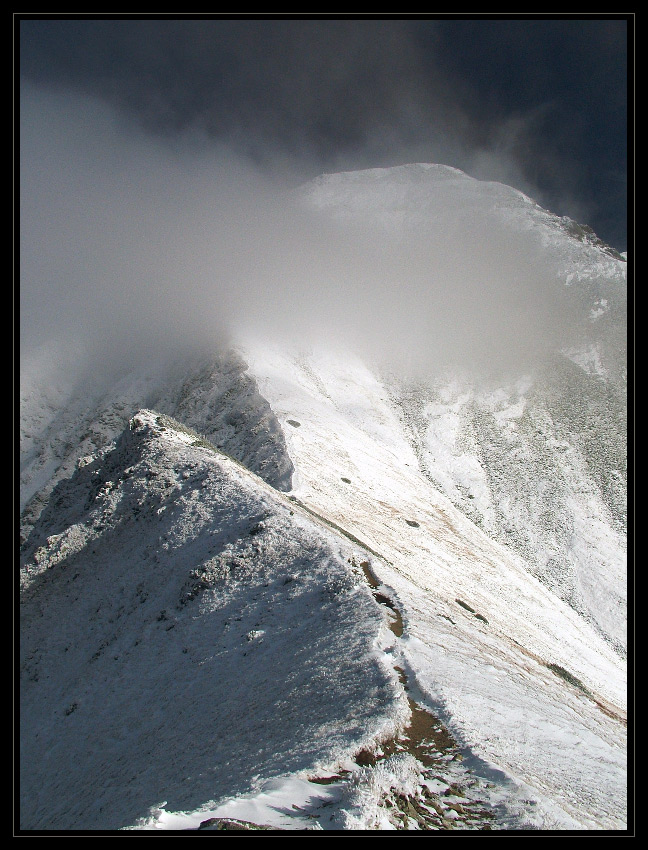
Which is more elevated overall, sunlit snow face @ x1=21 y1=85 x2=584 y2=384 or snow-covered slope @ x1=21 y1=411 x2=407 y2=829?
sunlit snow face @ x1=21 y1=85 x2=584 y2=384

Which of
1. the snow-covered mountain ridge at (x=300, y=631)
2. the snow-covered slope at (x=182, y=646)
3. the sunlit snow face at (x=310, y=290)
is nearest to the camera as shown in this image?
the snow-covered mountain ridge at (x=300, y=631)

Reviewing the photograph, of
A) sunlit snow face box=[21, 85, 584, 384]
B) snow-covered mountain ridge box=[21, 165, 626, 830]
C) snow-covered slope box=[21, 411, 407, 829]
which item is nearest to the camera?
snow-covered mountain ridge box=[21, 165, 626, 830]

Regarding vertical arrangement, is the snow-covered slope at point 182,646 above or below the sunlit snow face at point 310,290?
below

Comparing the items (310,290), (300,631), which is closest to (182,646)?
(300,631)

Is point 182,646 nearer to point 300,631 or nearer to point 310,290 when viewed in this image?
point 300,631

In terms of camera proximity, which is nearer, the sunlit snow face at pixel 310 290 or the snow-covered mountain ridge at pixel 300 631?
the snow-covered mountain ridge at pixel 300 631

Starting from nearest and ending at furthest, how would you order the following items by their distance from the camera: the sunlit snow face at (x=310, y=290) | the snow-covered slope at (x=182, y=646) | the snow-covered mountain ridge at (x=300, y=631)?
1. the snow-covered mountain ridge at (x=300, y=631)
2. the snow-covered slope at (x=182, y=646)
3. the sunlit snow face at (x=310, y=290)

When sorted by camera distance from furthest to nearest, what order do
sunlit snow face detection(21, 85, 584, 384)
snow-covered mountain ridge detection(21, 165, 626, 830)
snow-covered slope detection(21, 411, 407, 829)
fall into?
sunlit snow face detection(21, 85, 584, 384), snow-covered slope detection(21, 411, 407, 829), snow-covered mountain ridge detection(21, 165, 626, 830)

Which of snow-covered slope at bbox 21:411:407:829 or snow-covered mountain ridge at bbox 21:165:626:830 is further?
snow-covered slope at bbox 21:411:407:829

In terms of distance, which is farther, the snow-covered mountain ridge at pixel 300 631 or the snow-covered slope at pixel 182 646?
the snow-covered slope at pixel 182 646

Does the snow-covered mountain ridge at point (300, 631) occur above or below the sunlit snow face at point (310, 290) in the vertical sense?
below
